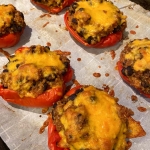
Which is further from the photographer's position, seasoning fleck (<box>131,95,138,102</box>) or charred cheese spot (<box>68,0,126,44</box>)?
charred cheese spot (<box>68,0,126,44</box>)

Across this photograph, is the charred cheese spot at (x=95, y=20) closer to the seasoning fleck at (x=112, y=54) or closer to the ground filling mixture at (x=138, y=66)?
the seasoning fleck at (x=112, y=54)

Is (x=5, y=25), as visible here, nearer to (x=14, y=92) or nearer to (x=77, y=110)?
(x=14, y=92)

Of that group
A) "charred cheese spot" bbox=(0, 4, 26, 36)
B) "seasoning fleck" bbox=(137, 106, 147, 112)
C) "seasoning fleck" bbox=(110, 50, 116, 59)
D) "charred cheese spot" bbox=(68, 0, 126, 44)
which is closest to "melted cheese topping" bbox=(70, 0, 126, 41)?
"charred cheese spot" bbox=(68, 0, 126, 44)

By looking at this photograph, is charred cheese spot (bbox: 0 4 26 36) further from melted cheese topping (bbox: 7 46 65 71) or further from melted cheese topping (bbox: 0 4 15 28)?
melted cheese topping (bbox: 7 46 65 71)

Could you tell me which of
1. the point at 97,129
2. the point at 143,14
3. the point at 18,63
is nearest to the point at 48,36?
the point at 18,63

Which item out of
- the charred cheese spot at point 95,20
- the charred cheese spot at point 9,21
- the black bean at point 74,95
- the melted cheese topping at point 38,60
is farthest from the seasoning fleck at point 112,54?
the charred cheese spot at point 9,21

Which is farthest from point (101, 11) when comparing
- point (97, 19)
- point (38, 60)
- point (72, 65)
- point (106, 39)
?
point (38, 60)
